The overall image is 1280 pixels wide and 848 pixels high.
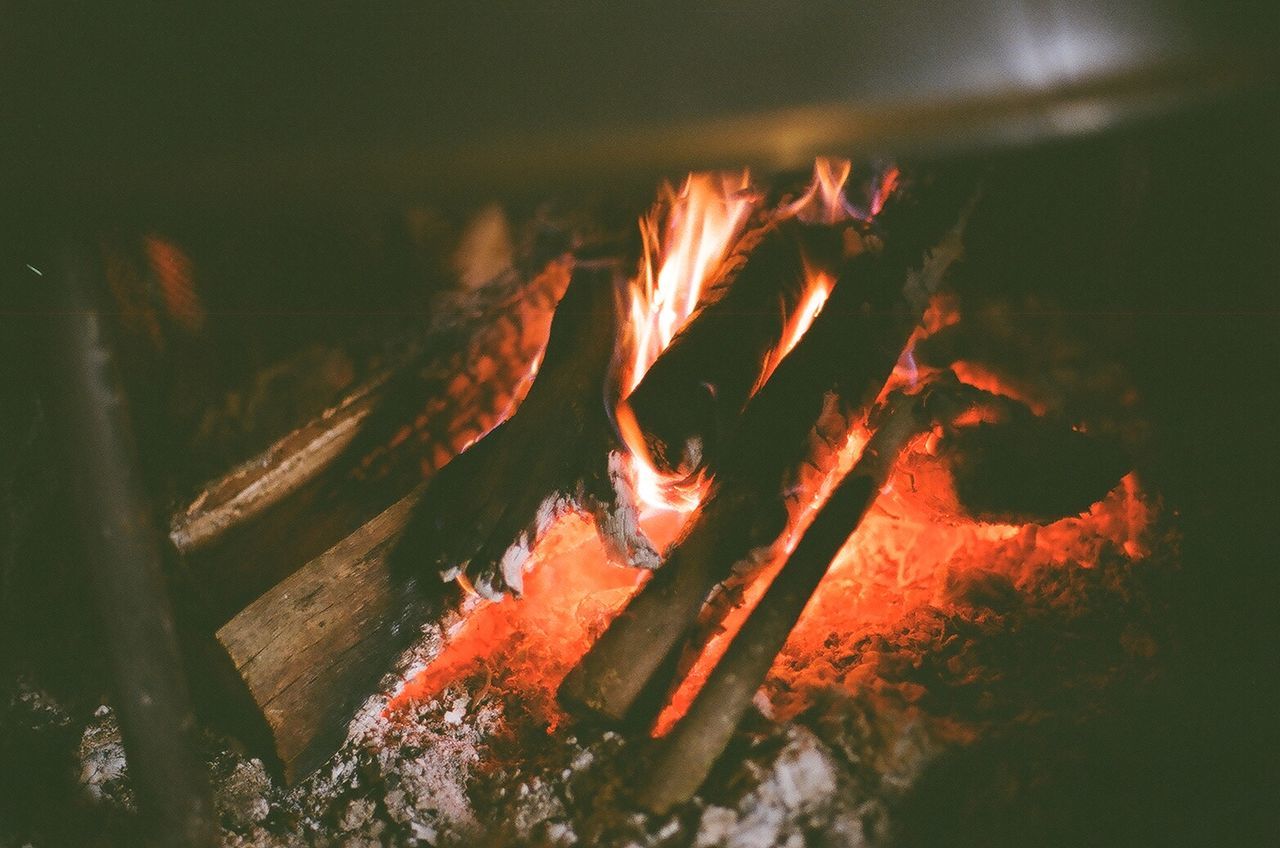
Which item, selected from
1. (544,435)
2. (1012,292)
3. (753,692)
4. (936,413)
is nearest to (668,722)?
(753,692)

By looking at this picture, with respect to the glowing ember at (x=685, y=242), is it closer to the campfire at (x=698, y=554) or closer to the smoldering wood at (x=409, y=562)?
the campfire at (x=698, y=554)

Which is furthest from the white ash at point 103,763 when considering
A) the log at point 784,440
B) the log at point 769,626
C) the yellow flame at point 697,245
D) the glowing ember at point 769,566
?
the yellow flame at point 697,245

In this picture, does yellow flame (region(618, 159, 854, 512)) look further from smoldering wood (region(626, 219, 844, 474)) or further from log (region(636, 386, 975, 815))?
log (region(636, 386, 975, 815))

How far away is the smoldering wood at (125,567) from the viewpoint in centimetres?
126

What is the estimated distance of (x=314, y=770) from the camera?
1.51 meters

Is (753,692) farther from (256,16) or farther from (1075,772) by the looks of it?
(256,16)

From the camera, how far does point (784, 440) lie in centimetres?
161

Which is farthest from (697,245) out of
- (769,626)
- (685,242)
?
(769,626)

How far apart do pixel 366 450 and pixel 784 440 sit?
102cm

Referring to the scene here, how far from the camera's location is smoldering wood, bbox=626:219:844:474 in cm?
152

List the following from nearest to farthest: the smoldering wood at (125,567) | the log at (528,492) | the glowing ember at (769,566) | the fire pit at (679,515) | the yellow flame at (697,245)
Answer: the smoldering wood at (125,567) → the fire pit at (679,515) → the log at (528,492) → the glowing ember at (769,566) → the yellow flame at (697,245)

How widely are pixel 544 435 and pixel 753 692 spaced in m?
0.69

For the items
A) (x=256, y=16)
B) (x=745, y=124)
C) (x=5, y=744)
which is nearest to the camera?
(x=256, y=16)

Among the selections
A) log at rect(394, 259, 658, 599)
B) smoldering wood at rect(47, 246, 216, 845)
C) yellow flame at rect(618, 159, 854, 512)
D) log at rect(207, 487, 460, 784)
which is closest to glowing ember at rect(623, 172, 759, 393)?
yellow flame at rect(618, 159, 854, 512)
